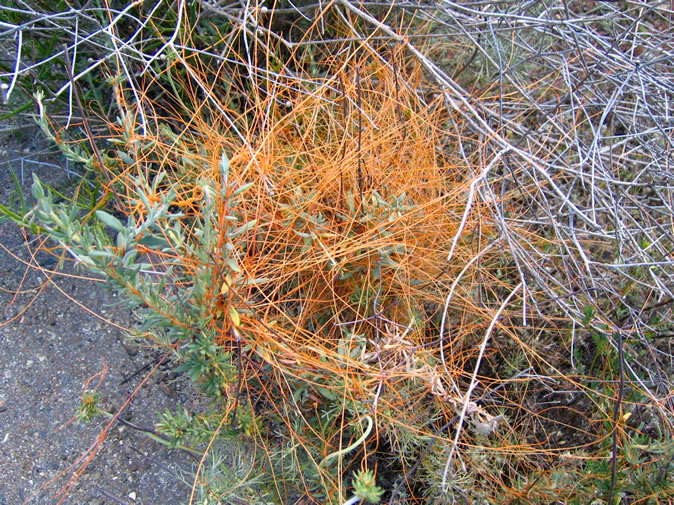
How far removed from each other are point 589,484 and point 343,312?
928 mm

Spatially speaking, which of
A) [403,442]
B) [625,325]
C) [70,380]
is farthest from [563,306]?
[70,380]

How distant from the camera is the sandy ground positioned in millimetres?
1516

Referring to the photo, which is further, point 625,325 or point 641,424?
point 625,325

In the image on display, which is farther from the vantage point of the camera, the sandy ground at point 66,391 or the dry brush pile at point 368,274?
the sandy ground at point 66,391

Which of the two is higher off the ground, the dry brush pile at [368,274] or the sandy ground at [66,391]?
the dry brush pile at [368,274]

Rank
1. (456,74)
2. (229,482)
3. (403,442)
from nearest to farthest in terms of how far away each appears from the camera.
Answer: (229,482), (403,442), (456,74)

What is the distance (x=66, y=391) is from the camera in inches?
64.6

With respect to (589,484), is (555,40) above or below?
above

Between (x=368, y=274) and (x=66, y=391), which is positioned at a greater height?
(x=368, y=274)

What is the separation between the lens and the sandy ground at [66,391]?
4.97ft

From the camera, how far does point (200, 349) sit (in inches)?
48.4

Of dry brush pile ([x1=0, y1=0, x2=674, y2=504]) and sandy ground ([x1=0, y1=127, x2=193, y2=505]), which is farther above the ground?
dry brush pile ([x1=0, y1=0, x2=674, y2=504])

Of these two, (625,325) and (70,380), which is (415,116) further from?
(70,380)

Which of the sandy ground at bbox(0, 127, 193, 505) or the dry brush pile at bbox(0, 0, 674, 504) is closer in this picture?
the dry brush pile at bbox(0, 0, 674, 504)
